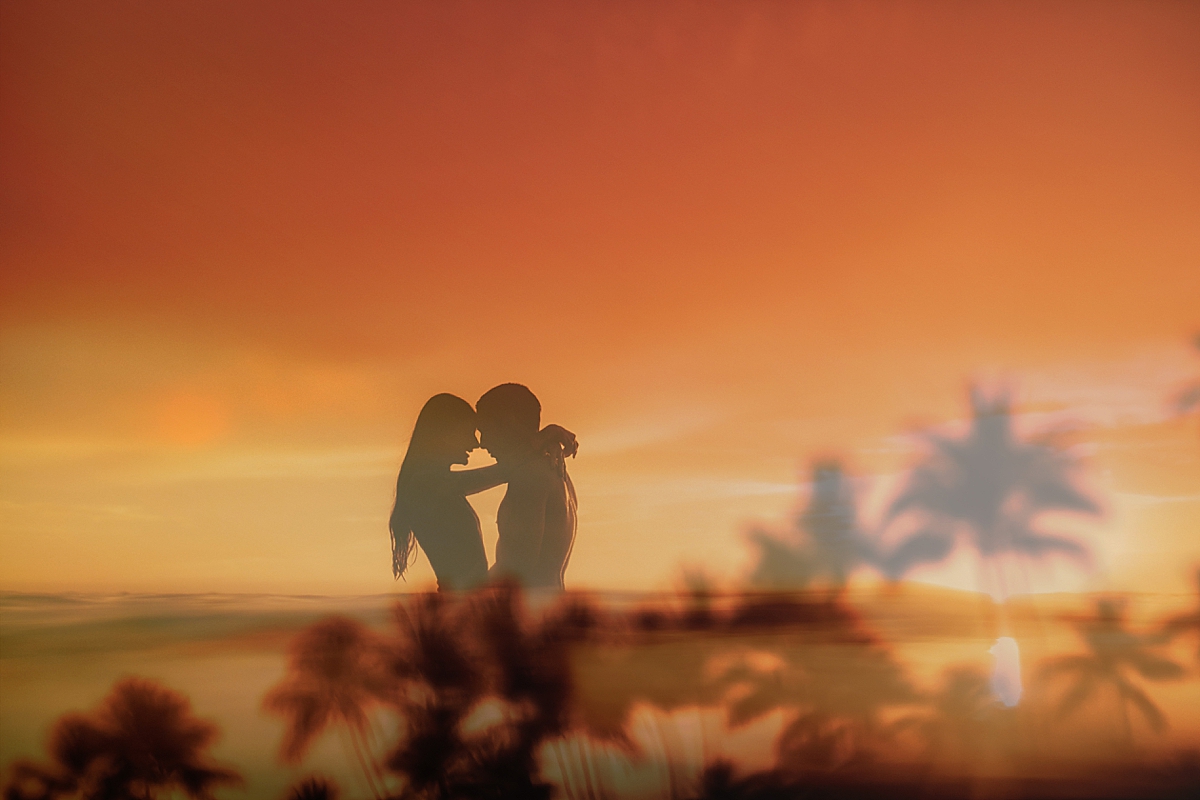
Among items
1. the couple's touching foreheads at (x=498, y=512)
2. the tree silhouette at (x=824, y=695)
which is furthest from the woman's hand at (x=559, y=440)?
the tree silhouette at (x=824, y=695)

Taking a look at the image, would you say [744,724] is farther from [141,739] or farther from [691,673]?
[141,739]

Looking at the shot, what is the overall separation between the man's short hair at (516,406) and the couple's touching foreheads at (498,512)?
47 millimetres

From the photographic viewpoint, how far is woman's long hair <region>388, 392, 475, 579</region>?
480 cm

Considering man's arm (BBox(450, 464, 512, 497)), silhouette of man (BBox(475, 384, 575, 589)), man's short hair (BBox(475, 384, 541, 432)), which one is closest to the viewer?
silhouette of man (BBox(475, 384, 575, 589))

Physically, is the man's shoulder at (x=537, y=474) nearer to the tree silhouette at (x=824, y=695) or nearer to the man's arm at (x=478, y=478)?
the man's arm at (x=478, y=478)

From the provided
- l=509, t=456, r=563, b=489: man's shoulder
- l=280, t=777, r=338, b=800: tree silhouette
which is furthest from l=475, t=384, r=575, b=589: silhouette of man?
l=280, t=777, r=338, b=800: tree silhouette

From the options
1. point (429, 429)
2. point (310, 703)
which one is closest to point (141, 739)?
point (310, 703)

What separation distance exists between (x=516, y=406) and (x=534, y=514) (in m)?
0.70

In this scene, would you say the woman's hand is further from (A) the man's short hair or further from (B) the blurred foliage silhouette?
(B) the blurred foliage silhouette

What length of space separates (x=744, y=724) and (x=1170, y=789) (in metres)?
1.28

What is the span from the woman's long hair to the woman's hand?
61 centimetres

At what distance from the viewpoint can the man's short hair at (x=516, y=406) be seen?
5.04 m

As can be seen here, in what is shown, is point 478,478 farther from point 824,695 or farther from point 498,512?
point 824,695

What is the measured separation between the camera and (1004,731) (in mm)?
2658
